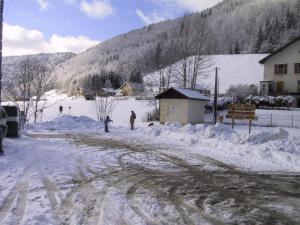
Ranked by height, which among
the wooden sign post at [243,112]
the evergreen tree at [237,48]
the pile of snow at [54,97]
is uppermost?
the evergreen tree at [237,48]

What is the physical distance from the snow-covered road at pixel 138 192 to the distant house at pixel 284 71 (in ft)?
137

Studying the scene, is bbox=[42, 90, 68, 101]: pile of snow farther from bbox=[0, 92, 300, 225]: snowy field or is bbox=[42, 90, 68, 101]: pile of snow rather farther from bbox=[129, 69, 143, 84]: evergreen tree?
bbox=[0, 92, 300, 225]: snowy field

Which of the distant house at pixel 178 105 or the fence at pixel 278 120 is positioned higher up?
the distant house at pixel 178 105

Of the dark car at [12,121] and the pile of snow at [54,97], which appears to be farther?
the pile of snow at [54,97]

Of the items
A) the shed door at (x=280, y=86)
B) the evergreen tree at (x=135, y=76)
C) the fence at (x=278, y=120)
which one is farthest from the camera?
the evergreen tree at (x=135, y=76)

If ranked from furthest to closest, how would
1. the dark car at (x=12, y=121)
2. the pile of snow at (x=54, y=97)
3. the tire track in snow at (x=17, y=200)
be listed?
1. the pile of snow at (x=54, y=97)
2. the dark car at (x=12, y=121)
3. the tire track in snow at (x=17, y=200)

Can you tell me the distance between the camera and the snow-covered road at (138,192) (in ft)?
24.1

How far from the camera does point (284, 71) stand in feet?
181

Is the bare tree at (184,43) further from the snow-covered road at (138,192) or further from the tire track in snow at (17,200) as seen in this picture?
the tire track in snow at (17,200)

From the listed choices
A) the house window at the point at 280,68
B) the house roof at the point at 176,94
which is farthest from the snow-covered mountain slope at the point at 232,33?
the house roof at the point at 176,94

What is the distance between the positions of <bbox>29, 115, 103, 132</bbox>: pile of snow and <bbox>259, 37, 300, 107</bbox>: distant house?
27245mm

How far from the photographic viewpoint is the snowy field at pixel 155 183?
24.5 feet

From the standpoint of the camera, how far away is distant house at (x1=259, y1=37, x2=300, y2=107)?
178 feet

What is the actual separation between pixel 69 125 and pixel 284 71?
32.6 metres
